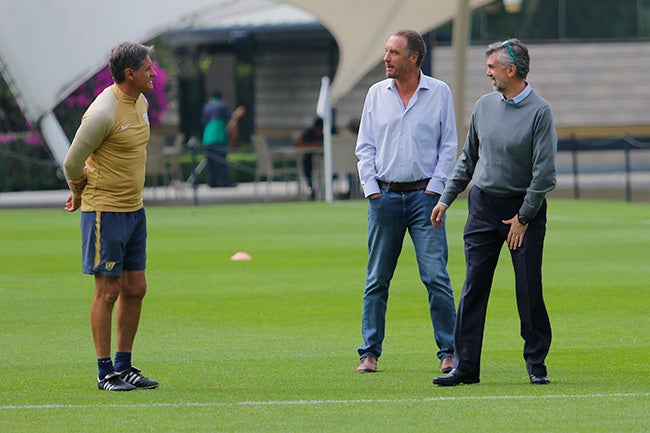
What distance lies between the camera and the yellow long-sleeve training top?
7.77 meters

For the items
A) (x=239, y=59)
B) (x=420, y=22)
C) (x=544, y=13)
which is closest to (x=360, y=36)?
(x=420, y=22)

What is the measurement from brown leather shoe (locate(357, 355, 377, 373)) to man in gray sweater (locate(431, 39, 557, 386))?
2.01 ft

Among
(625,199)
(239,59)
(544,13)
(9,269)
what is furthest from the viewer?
(239,59)

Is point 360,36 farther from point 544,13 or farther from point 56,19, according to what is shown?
point 544,13

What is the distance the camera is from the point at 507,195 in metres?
7.83

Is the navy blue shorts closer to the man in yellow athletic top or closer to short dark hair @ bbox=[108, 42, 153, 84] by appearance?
the man in yellow athletic top

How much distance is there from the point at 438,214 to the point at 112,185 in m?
1.89

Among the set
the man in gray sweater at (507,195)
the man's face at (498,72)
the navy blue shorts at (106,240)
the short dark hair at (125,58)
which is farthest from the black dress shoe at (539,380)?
the short dark hair at (125,58)

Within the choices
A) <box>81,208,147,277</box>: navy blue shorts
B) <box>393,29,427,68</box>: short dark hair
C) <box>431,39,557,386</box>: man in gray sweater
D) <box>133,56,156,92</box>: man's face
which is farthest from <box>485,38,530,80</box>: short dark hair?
<box>81,208,147,277</box>: navy blue shorts

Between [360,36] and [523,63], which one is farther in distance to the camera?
[360,36]

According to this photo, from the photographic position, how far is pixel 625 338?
9.69 meters

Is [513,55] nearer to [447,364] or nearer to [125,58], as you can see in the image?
[447,364]

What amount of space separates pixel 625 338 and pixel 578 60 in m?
32.6

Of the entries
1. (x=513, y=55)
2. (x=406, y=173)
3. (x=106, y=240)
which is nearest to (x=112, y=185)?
(x=106, y=240)
